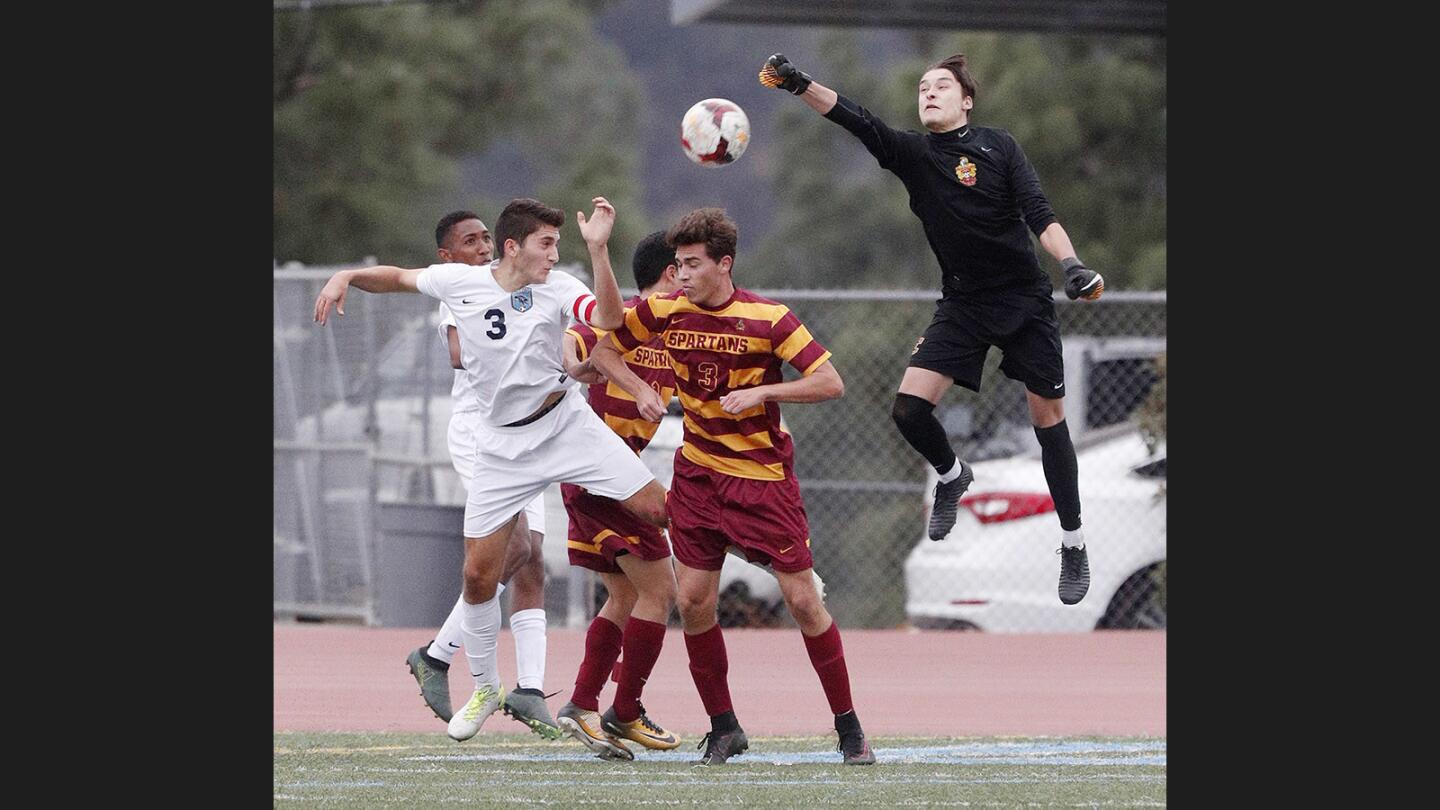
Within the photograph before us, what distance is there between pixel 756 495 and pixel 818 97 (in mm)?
1619

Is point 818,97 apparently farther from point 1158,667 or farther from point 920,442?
point 1158,667

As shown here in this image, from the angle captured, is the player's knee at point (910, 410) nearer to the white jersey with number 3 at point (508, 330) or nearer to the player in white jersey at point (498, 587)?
the white jersey with number 3 at point (508, 330)

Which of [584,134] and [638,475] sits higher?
[584,134]

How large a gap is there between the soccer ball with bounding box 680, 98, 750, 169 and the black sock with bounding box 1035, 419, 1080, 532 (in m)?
1.89

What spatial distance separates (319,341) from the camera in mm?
15391

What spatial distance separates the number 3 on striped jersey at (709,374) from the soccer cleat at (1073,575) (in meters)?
1.76

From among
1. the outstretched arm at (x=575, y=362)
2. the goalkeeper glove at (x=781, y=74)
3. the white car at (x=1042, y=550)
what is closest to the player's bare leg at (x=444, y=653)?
the outstretched arm at (x=575, y=362)

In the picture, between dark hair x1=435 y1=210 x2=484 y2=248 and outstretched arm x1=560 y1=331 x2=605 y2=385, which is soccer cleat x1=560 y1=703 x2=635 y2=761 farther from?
dark hair x1=435 y1=210 x2=484 y2=248

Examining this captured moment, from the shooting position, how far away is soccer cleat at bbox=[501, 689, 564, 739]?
9.23 meters

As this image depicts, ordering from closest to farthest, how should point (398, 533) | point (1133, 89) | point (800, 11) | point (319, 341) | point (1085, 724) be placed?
point (1085, 724)
point (398, 533)
point (319, 341)
point (800, 11)
point (1133, 89)

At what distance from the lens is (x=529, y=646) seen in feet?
31.6

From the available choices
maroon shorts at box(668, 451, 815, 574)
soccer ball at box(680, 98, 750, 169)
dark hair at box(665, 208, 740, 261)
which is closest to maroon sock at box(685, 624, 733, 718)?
maroon shorts at box(668, 451, 815, 574)

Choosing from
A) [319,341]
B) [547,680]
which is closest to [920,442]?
[547,680]

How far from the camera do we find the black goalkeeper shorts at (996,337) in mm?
9109
